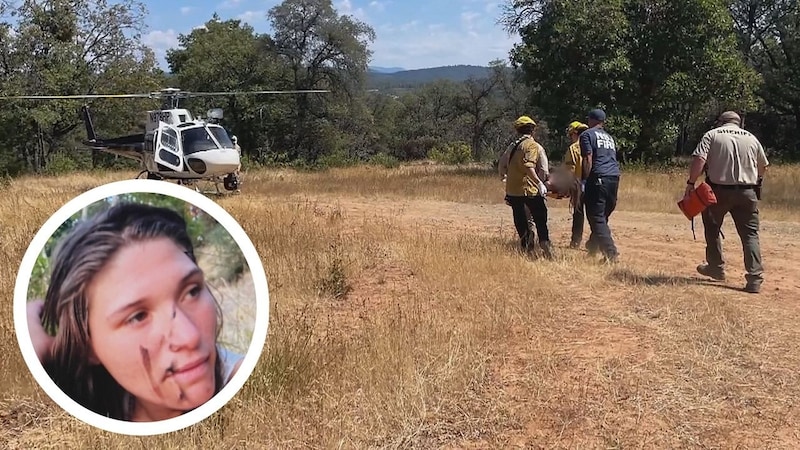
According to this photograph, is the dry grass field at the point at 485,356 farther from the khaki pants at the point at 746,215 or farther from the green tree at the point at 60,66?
the green tree at the point at 60,66

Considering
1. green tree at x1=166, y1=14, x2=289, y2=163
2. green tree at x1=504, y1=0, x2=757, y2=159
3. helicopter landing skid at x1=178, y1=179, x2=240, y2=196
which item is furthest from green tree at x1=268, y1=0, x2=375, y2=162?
helicopter landing skid at x1=178, y1=179, x2=240, y2=196

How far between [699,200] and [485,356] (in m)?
3.13

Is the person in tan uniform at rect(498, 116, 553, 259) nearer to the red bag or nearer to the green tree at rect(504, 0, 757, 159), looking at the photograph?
the red bag

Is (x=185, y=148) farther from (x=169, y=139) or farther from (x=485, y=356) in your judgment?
→ (x=485, y=356)

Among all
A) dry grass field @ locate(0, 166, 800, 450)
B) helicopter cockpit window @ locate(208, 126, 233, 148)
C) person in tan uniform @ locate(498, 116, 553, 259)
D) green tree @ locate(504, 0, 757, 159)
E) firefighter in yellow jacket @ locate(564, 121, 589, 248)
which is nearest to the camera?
dry grass field @ locate(0, 166, 800, 450)

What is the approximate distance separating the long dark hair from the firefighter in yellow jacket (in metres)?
6.36

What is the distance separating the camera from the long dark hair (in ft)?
7.57

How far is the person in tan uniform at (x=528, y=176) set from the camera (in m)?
7.62

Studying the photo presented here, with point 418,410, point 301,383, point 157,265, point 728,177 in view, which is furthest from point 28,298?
point 728,177

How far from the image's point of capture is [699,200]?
248 inches

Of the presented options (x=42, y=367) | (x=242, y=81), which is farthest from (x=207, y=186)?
(x=242, y=81)

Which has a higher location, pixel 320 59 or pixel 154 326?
pixel 320 59

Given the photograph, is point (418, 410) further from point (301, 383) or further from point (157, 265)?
point (157, 265)

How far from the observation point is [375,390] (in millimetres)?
3789
